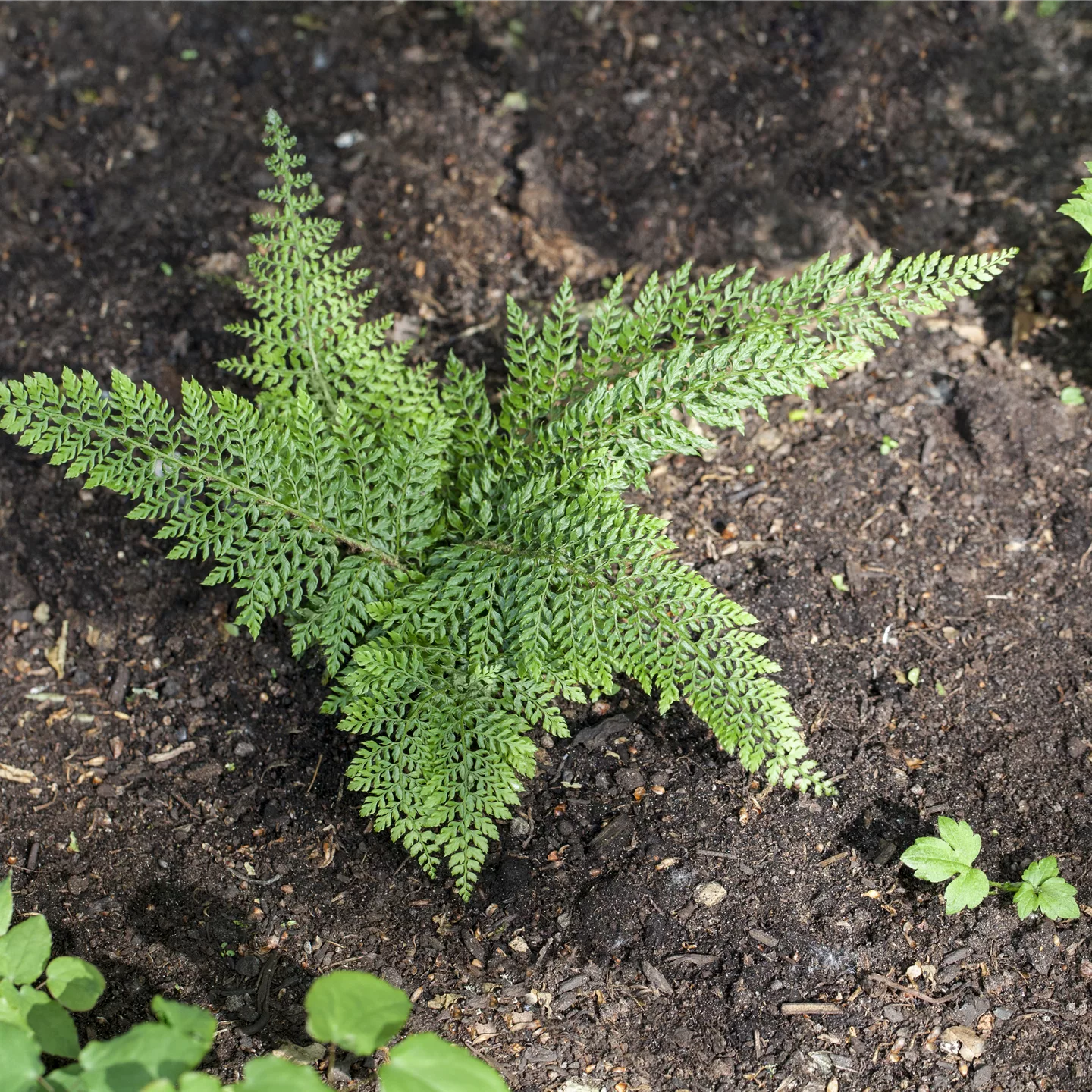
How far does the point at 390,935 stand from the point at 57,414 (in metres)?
1.50

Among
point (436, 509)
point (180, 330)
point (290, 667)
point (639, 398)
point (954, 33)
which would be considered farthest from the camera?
point (954, 33)

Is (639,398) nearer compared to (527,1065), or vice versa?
(527,1065)

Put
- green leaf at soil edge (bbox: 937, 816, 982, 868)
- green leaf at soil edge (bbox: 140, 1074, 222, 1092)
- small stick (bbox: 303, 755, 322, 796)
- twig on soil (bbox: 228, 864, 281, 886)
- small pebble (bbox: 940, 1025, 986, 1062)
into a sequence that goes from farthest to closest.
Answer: small stick (bbox: 303, 755, 322, 796) → twig on soil (bbox: 228, 864, 281, 886) → green leaf at soil edge (bbox: 937, 816, 982, 868) → small pebble (bbox: 940, 1025, 986, 1062) → green leaf at soil edge (bbox: 140, 1074, 222, 1092)

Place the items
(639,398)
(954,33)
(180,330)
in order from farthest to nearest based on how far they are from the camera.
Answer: (954,33) → (180,330) → (639,398)

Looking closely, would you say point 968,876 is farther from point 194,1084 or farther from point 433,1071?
point 194,1084

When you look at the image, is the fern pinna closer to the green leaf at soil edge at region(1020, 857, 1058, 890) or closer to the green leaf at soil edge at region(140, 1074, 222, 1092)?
the green leaf at soil edge at region(1020, 857, 1058, 890)

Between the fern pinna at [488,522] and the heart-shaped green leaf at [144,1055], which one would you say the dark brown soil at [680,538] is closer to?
the fern pinna at [488,522]

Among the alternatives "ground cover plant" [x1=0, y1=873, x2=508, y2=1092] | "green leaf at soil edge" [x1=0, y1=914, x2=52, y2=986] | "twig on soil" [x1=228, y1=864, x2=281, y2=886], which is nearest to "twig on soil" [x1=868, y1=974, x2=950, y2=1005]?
"ground cover plant" [x1=0, y1=873, x2=508, y2=1092]

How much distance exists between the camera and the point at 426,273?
364cm

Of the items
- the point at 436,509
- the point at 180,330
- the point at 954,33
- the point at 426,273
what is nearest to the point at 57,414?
the point at 436,509

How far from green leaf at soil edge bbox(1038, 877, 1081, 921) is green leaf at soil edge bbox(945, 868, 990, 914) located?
5.6 inches

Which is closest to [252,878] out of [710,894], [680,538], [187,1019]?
[187,1019]

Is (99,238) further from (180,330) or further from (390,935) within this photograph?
(390,935)

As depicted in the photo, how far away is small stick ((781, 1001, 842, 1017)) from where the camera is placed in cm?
233
